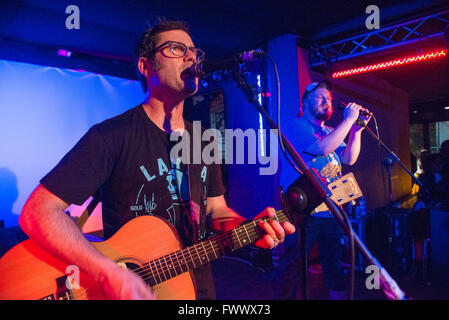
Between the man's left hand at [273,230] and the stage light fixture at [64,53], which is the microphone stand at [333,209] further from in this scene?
the stage light fixture at [64,53]

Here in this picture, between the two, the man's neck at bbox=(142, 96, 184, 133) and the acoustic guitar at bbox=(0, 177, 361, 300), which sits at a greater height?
the man's neck at bbox=(142, 96, 184, 133)

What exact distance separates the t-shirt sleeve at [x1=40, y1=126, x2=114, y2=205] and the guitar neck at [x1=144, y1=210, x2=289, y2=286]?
503mm

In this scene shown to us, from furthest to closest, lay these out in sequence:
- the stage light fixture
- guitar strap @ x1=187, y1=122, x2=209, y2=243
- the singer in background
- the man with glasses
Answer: the stage light fixture → the singer in background → guitar strap @ x1=187, y1=122, x2=209, y2=243 → the man with glasses

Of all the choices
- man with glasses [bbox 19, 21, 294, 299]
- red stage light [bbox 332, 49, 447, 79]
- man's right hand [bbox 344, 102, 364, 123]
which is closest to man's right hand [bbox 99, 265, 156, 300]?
man with glasses [bbox 19, 21, 294, 299]

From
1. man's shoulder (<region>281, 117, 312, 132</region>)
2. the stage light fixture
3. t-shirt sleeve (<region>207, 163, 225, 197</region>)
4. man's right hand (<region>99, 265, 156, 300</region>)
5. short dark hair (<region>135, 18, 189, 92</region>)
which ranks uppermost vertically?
the stage light fixture

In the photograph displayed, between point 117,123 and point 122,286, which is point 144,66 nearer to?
point 117,123

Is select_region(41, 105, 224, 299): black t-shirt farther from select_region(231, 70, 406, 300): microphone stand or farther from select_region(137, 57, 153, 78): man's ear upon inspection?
select_region(231, 70, 406, 300): microphone stand

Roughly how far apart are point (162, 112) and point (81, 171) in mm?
658

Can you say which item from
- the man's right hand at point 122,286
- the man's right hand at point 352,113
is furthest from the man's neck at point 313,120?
the man's right hand at point 122,286

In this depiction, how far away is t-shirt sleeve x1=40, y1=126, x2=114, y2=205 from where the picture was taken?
1.28 metres

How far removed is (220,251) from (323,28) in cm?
473

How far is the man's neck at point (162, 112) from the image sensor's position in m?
1.78

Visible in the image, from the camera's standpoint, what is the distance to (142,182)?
160 centimetres

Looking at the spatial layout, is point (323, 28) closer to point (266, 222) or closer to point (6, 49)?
point (266, 222)
